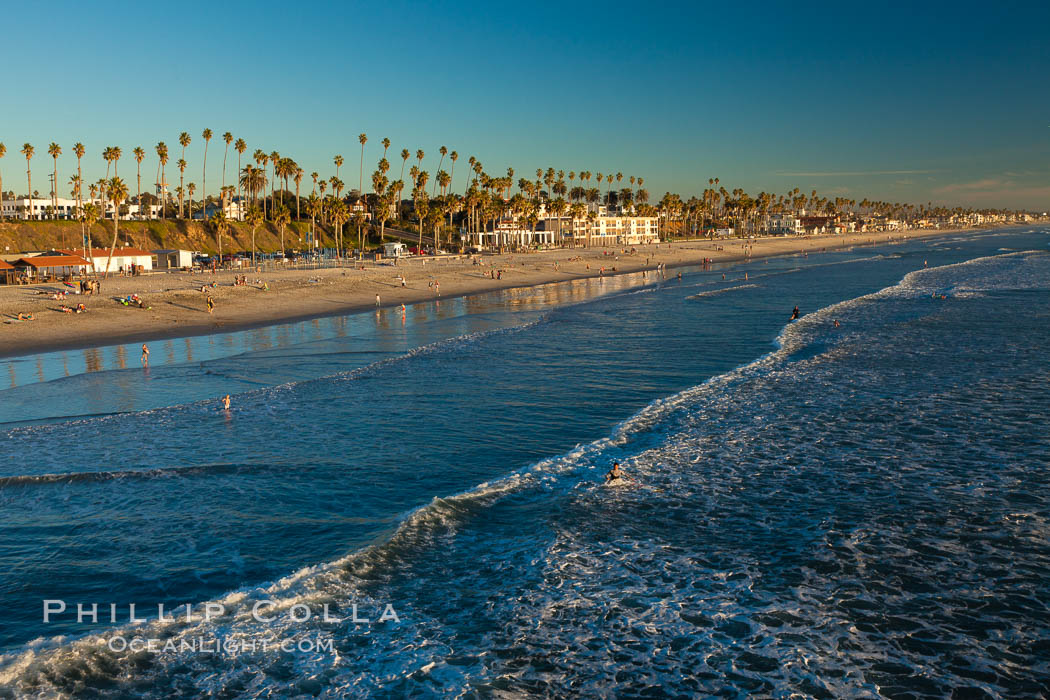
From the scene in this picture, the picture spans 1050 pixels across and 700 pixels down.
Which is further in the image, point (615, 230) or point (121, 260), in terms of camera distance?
point (615, 230)

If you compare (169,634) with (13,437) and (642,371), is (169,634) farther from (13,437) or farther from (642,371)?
(642,371)

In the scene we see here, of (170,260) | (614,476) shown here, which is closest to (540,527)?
(614,476)

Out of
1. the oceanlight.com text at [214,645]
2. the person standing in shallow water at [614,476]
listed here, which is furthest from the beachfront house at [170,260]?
the oceanlight.com text at [214,645]

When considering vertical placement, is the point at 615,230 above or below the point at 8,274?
above

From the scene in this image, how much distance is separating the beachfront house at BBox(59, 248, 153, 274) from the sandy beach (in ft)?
8.05

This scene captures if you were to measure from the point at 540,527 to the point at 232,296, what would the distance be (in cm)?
4963

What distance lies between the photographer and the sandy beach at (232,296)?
43.5 metres

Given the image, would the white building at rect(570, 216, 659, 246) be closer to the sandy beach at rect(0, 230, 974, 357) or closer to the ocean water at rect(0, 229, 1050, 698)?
the sandy beach at rect(0, 230, 974, 357)

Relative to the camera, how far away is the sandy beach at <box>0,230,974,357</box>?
4347 cm

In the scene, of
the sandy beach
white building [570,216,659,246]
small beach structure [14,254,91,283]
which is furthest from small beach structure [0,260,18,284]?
white building [570,216,659,246]

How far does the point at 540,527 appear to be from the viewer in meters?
15.3

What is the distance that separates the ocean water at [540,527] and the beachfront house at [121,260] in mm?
44018

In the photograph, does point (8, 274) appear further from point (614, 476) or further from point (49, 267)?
point (614, 476)

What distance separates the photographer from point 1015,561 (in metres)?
13.2
